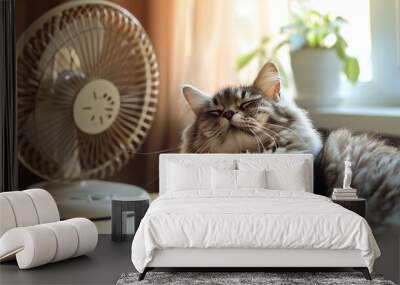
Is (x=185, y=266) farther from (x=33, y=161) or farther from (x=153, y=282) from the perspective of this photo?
(x=33, y=161)

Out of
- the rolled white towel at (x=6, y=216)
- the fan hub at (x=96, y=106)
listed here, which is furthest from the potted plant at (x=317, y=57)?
the rolled white towel at (x=6, y=216)

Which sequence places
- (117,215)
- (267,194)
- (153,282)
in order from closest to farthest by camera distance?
(153,282)
(267,194)
(117,215)

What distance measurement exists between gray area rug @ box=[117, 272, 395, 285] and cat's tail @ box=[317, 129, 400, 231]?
112 cm

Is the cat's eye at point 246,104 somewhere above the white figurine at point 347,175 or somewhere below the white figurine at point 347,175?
above

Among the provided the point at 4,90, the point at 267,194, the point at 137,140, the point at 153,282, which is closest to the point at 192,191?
the point at 267,194

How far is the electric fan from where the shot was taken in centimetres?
580

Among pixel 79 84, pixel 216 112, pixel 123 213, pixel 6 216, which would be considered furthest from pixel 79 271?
pixel 79 84

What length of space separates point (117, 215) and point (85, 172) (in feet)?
2.70

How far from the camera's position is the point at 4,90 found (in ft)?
→ 17.5

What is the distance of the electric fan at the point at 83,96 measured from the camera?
5.80m

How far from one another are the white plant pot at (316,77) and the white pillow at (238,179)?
0.87 meters

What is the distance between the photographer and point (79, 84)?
5859 millimetres

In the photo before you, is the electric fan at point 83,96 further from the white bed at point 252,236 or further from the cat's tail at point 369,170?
the white bed at point 252,236

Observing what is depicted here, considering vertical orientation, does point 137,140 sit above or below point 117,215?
above
